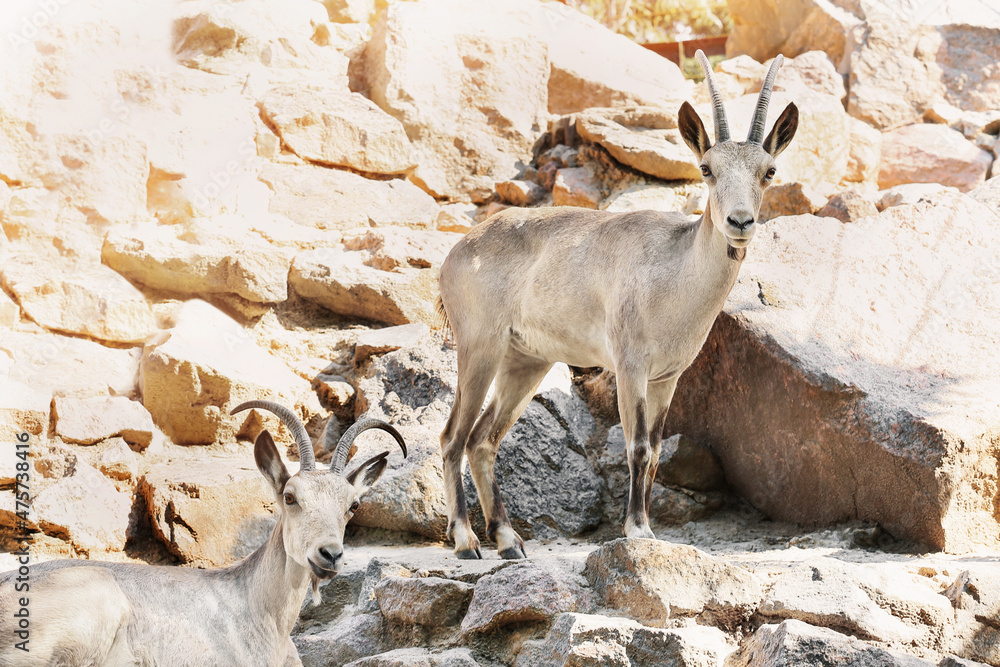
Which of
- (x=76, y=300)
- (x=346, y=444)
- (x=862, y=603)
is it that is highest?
(x=346, y=444)

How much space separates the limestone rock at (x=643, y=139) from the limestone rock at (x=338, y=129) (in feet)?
6.75

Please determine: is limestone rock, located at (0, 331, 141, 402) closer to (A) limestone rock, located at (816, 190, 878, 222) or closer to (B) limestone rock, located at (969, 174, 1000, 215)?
(A) limestone rock, located at (816, 190, 878, 222)

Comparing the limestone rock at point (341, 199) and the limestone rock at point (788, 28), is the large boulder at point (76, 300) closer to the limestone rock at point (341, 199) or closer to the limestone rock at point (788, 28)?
the limestone rock at point (341, 199)

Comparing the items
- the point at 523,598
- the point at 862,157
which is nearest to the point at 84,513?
the point at 523,598

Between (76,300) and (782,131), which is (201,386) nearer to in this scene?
(76,300)

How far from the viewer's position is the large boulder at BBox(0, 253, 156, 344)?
7.66 metres

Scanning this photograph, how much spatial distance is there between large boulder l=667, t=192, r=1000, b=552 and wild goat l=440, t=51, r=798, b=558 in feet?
3.23

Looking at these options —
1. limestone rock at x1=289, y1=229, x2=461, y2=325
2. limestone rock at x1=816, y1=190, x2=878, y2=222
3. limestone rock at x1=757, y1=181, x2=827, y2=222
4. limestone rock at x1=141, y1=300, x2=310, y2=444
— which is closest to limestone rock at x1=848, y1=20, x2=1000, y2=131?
limestone rock at x1=757, y1=181, x2=827, y2=222

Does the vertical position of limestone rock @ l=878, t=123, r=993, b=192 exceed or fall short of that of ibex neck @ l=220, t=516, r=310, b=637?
it exceeds it

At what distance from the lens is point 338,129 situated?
10.1m

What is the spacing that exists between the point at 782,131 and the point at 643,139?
173 inches

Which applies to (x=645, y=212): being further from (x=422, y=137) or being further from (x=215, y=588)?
(x=422, y=137)

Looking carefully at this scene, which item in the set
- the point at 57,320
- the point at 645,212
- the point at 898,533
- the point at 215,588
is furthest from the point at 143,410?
the point at 898,533

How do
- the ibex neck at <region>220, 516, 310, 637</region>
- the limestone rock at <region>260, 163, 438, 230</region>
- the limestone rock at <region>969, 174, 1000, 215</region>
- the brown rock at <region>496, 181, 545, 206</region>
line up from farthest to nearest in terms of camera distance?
the brown rock at <region>496, 181, 545, 206</region> < the limestone rock at <region>260, 163, 438, 230</region> < the limestone rock at <region>969, 174, 1000, 215</region> < the ibex neck at <region>220, 516, 310, 637</region>
